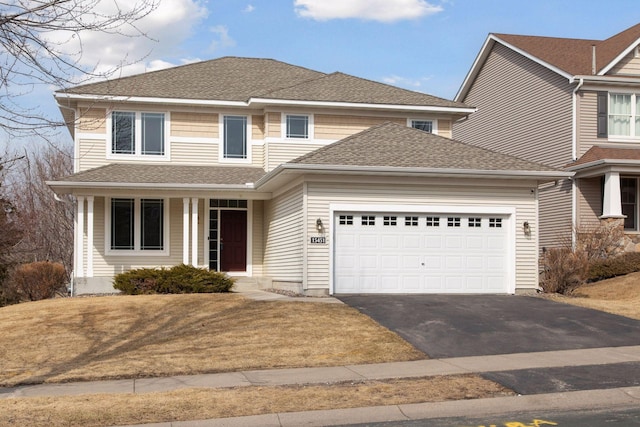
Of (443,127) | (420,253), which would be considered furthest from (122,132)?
(420,253)

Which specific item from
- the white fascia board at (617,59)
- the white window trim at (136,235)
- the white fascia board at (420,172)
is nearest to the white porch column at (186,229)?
the white window trim at (136,235)

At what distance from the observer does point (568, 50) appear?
31.2 metres

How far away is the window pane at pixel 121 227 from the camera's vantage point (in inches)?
934

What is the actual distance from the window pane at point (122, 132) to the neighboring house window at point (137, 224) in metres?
1.80

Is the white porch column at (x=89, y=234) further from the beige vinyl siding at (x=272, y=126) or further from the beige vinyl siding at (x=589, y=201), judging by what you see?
the beige vinyl siding at (x=589, y=201)

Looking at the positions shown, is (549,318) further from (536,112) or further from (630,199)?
(536,112)

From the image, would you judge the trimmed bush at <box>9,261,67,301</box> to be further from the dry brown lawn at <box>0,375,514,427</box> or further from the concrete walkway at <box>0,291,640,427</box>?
the dry brown lawn at <box>0,375,514,427</box>

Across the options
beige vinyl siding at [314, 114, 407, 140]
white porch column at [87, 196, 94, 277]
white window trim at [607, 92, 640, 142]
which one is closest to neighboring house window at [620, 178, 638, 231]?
white window trim at [607, 92, 640, 142]

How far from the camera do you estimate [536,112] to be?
30422 mm

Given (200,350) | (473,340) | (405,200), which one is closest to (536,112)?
(405,200)

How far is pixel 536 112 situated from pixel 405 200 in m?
13.0

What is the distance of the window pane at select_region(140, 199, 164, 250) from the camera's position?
23.8 m

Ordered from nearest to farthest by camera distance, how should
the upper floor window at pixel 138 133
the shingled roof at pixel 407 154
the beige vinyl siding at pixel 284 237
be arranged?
the shingled roof at pixel 407 154, the beige vinyl siding at pixel 284 237, the upper floor window at pixel 138 133

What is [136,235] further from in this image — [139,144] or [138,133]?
[138,133]
